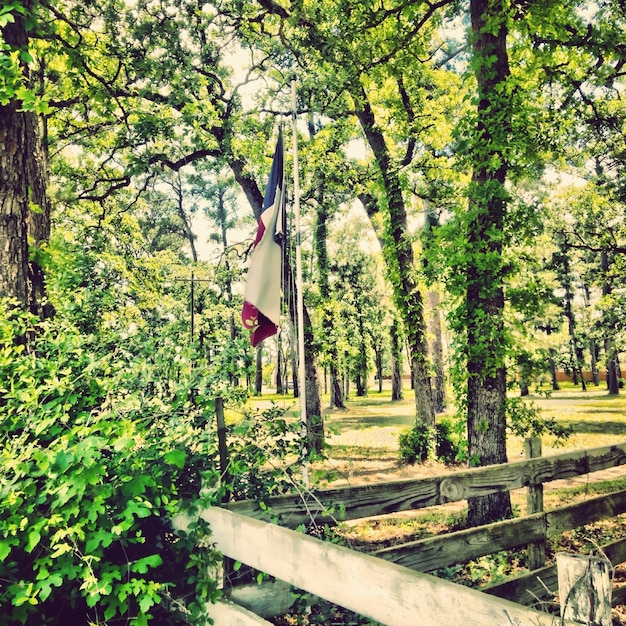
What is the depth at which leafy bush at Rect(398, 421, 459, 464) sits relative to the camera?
1177 centimetres

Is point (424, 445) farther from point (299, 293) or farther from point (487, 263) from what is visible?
point (487, 263)

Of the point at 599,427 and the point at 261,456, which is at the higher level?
the point at 261,456

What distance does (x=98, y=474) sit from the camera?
2.66m

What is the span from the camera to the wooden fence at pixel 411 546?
1659 millimetres

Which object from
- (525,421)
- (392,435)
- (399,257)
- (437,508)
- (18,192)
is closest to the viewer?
(18,192)

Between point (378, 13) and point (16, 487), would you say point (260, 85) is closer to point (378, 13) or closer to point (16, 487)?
point (378, 13)

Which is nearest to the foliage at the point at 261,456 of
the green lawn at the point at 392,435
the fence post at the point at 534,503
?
the fence post at the point at 534,503

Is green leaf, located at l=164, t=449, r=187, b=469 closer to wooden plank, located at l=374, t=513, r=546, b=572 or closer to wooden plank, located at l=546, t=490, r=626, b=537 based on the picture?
wooden plank, located at l=374, t=513, r=546, b=572

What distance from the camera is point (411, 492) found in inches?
132

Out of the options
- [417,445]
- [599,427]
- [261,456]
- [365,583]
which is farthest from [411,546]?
[599,427]

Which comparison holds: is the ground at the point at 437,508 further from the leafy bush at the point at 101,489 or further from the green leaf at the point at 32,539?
the green leaf at the point at 32,539

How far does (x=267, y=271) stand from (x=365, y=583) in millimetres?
4645

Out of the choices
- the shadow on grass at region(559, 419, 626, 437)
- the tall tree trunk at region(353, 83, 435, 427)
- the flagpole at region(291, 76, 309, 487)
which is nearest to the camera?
the flagpole at region(291, 76, 309, 487)

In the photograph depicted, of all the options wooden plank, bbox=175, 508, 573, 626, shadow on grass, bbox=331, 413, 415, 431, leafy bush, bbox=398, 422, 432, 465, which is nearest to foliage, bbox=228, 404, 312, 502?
wooden plank, bbox=175, 508, 573, 626
